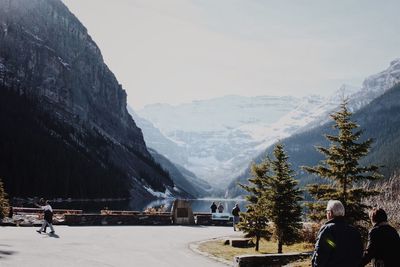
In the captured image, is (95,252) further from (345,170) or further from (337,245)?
(337,245)

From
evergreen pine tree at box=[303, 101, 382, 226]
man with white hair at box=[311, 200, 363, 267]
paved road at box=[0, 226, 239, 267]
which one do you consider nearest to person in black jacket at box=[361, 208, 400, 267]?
man with white hair at box=[311, 200, 363, 267]

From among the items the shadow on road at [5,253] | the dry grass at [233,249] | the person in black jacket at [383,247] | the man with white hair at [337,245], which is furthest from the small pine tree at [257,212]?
the man with white hair at [337,245]

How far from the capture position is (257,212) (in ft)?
88.6

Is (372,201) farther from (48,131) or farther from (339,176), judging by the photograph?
(48,131)

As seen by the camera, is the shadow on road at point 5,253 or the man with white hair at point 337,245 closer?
the man with white hair at point 337,245

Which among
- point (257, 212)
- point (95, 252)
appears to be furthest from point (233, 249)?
point (95, 252)

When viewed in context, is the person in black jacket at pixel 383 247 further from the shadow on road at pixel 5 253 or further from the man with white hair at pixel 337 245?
the shadow on road at pixel 5 253

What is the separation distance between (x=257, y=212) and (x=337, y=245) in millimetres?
18278

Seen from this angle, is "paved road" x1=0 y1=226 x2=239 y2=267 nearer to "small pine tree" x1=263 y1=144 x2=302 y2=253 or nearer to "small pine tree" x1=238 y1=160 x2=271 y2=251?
"small pine tree" x1=238 y1=160 x2=271 y2=251

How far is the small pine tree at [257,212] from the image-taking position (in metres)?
26.7

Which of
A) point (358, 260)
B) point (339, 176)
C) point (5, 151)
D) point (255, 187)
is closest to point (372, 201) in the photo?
point (255, 187)

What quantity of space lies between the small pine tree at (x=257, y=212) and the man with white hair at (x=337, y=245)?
1689 centimetres

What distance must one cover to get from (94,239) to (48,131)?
168948 millimetres

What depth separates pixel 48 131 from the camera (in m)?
188
